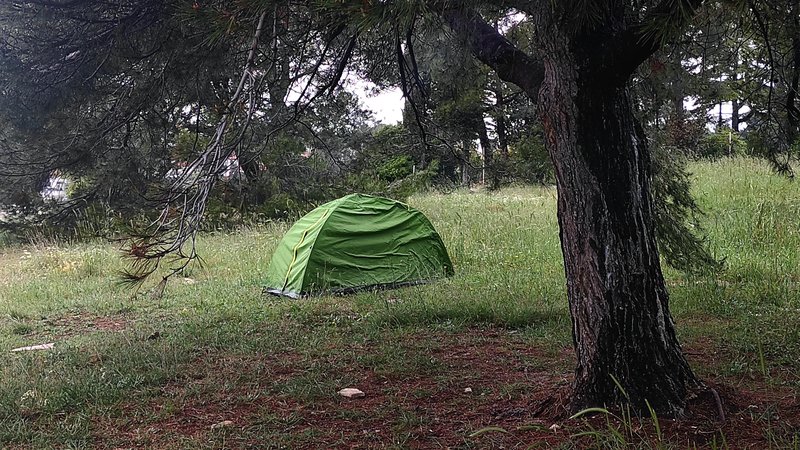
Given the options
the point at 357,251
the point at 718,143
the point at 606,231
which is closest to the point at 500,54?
the point at 606,231

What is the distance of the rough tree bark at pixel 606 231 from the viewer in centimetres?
263

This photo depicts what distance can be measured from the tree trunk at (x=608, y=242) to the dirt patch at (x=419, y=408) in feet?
0.52

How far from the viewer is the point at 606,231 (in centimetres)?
263

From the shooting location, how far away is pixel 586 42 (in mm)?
2580

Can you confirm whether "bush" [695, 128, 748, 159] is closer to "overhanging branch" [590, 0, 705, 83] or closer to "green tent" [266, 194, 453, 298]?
"green tent" [266, 194, 453, 298]

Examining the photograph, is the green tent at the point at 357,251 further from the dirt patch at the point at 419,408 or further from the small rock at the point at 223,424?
the small rock at the point at 223,424

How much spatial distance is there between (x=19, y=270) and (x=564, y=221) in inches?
332

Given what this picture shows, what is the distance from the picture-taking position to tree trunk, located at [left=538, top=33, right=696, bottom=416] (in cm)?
263

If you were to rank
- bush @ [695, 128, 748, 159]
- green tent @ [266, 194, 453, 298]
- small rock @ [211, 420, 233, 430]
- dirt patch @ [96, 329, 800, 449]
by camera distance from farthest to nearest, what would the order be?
bush @ [695, 128, 748, 159] < green tent @ [266, 194, 453, 298] < small rock @ [211, 420, 233, 430] < dirt patch @ [96, 329, 800, 449]

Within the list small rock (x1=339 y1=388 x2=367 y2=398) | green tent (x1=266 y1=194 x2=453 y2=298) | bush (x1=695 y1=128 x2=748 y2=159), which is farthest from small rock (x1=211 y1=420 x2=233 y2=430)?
bush (x1=695 y1=128 x2=748 y2=159)

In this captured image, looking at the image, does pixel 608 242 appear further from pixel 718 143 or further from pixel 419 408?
pixel 718 143

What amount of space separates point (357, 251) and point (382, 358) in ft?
9.34

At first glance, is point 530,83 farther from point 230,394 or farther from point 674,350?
point 230,394

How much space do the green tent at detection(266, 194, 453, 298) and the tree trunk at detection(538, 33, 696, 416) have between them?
401 centimetres
